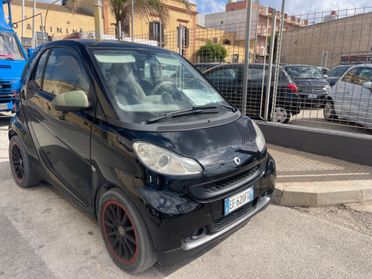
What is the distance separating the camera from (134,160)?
2.04m

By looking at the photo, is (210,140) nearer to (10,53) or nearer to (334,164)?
(334,164)

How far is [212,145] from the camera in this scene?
221 centimetres

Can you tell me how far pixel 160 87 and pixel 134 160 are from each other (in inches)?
38.6

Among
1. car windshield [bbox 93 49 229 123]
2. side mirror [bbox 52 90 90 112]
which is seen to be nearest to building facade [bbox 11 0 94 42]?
car windshield [bbox 93 49 229 123]

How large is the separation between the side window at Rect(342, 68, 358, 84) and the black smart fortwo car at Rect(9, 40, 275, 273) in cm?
445


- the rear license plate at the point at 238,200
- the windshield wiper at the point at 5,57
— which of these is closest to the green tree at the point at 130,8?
the windshield wiper at the point at 5,57

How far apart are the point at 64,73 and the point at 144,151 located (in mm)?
1410

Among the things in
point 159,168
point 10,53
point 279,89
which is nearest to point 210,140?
point 159,168

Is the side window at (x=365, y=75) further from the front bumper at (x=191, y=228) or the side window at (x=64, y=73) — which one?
the side window at (x=64, y=73)

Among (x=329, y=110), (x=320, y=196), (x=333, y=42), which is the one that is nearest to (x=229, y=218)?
(x=320, y=196)

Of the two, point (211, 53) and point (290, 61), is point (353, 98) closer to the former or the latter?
point (290, 61)

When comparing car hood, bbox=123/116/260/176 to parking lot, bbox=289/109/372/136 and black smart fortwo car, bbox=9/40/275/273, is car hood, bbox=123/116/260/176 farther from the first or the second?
parking lot, bbox=289/109/372/136

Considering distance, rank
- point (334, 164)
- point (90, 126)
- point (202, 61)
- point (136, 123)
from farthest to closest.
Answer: point (202, 61) < point (334, 164) < point (90, 126) < point (136, 123)

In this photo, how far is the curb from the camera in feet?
11.2
